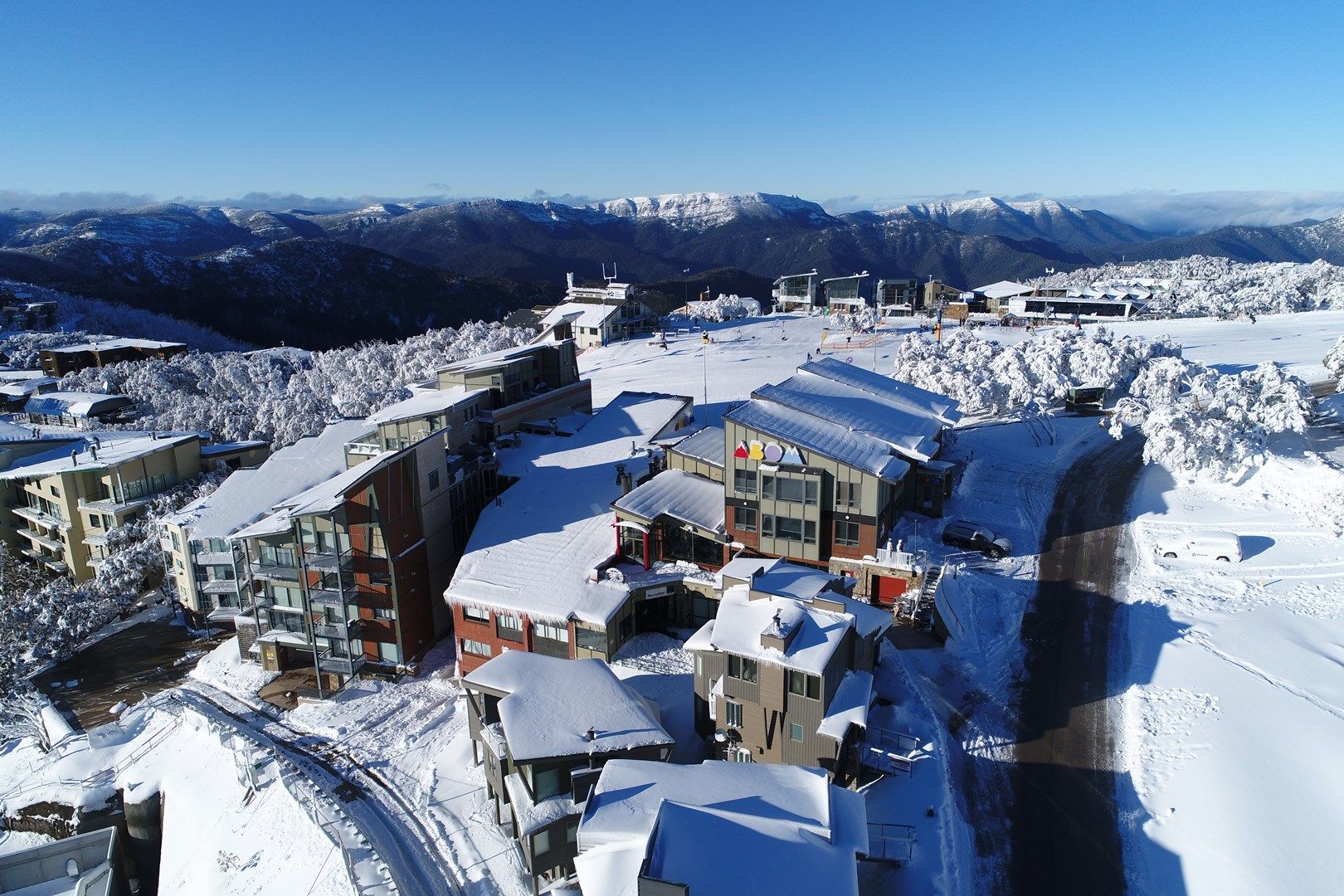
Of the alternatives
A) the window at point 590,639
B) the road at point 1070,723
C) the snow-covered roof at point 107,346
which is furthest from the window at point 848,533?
the snow-covered roof at point 107,346

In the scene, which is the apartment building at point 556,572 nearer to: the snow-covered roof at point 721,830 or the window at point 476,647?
the window at point 476,647

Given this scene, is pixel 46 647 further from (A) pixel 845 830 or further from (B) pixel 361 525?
(A) pixel 845 830

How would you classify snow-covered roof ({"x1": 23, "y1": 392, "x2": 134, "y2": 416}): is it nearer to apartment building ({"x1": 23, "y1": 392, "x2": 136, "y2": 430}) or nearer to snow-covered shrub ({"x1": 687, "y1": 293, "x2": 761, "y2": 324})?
apartment building ({"x1": 23, "y1": 392, "x2": 136, "y2": 430})

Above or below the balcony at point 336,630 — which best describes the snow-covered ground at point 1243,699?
above

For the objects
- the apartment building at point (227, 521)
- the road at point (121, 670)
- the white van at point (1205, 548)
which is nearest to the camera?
the white van at point (1205, 548)

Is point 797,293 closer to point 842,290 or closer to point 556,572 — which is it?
point 842,290

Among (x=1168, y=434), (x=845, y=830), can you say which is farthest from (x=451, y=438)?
(x=1168, y=434)

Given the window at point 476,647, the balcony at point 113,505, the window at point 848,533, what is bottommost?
the window at point 476,647
